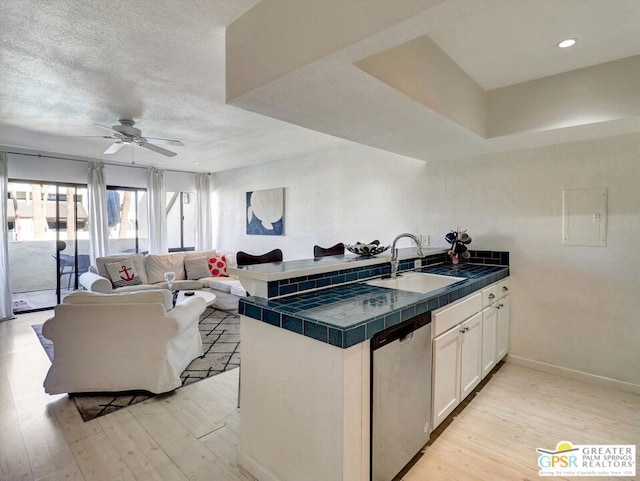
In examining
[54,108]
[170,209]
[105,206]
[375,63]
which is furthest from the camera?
[170,209]

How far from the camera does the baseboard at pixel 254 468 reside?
1.65 m

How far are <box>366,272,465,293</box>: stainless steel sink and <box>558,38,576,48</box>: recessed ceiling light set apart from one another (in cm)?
169

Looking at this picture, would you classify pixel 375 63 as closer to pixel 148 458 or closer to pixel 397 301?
pixel 397 301

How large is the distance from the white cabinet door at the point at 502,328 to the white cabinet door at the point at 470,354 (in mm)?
504

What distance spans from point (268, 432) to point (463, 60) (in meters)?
2.73

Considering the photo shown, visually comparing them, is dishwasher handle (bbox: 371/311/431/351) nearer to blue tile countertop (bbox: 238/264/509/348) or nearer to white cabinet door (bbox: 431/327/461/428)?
blue tile countertop (bbox: 238/264/509/348)

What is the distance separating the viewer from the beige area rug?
242cm

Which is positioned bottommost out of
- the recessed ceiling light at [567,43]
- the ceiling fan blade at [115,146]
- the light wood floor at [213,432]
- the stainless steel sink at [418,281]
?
the light wood floor at [213,432]

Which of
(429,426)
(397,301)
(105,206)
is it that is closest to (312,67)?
(397,301)

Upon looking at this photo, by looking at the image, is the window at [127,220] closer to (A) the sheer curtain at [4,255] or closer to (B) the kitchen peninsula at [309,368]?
(A) the sheer curtain at [4,255]

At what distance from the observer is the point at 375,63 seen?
1.61 m

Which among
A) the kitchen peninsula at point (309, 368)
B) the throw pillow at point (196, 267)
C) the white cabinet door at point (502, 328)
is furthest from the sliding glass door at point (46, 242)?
the white cabinet door at point (502, 328)

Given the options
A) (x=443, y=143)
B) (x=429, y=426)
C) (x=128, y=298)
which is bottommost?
(x=429, y=426)

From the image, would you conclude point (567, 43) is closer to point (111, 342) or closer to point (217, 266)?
point (111, 342)
